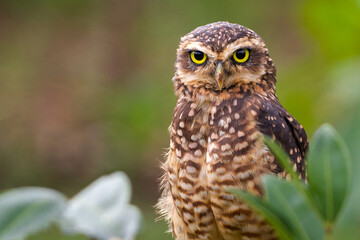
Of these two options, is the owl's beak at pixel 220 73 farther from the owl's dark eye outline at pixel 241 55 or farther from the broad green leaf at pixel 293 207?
the broad green leaf at pixel 293 207

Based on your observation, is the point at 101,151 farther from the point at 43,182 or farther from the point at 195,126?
the point at 195,126

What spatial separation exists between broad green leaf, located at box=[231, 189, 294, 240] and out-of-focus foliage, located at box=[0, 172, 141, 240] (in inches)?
11.2

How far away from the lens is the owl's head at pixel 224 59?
2188mm

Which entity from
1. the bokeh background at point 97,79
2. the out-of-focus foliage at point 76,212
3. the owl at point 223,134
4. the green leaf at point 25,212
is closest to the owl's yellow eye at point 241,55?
the owl at point 223,134

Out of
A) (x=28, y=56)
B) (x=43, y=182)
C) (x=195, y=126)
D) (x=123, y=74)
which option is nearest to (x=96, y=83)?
(x=123, y=74)

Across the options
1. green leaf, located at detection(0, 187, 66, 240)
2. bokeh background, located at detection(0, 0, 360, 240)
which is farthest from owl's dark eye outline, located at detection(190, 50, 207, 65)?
bokeh background, located at detection(0, 0, 360, 240)

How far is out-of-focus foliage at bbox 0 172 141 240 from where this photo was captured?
0.89 m

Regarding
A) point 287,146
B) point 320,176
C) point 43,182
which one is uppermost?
point 320,176

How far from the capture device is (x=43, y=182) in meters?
7.34

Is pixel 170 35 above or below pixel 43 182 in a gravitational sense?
above

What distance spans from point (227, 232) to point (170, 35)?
642 cm

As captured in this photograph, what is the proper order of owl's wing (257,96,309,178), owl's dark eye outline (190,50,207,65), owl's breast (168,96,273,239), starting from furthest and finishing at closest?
owl's dark eye outline (190,50,207,65) → owl's wing (257,96,309,178) → owl's breast (168,96,273,239)

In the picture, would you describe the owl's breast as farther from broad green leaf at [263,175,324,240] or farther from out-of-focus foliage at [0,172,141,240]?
broad green leaf at [263,175,324,240]

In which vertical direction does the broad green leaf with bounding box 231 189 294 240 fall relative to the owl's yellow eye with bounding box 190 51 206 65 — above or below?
below
